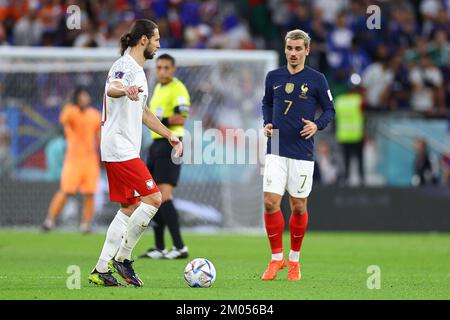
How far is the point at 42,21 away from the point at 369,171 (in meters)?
7.69

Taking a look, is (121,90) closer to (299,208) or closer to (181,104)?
(299,208)

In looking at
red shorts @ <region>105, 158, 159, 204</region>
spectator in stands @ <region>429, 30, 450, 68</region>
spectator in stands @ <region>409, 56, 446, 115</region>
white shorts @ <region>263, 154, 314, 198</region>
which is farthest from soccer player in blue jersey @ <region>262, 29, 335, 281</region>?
spectator in stands @ <region>429, 30, 450, 68</region>

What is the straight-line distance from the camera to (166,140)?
43.5 feet

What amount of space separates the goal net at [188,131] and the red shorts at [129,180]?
9.56 metres

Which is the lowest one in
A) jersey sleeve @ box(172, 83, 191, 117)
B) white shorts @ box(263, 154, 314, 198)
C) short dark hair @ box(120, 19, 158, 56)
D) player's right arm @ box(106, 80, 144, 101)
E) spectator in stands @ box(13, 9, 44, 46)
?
white shorts @ box(263, 154, 314, 198)

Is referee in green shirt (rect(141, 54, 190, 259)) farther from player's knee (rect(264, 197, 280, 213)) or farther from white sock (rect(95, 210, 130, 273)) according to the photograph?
white sock (rect(95, 210, 130, 273))

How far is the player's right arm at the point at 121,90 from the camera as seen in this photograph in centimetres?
898

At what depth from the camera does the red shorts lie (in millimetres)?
9398

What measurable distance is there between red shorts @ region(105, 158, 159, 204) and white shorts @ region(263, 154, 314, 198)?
1414 mm

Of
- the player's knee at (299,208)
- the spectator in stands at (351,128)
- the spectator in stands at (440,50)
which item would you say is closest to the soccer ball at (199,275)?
the player's knee at (299,208)

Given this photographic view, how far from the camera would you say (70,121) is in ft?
61.0

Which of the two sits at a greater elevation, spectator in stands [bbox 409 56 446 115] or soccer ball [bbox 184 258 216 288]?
spectator in stands [bbox 409 56 446 115]
